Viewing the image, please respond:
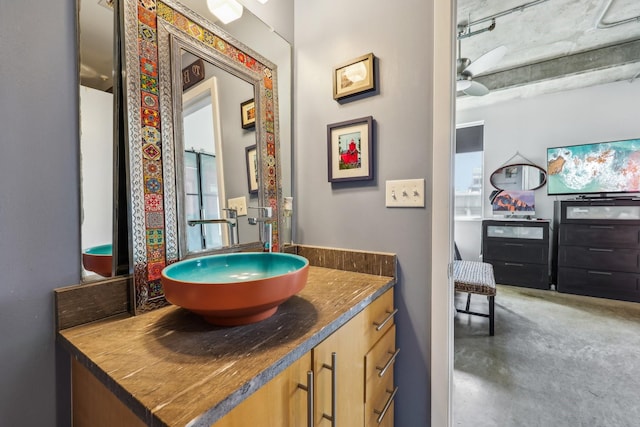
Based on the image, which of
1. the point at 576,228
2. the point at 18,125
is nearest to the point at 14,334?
the point at 18,125

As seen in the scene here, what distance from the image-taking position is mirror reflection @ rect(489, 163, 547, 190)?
147 inches

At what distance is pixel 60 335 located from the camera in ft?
2.12

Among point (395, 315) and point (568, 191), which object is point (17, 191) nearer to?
point (395, 315)

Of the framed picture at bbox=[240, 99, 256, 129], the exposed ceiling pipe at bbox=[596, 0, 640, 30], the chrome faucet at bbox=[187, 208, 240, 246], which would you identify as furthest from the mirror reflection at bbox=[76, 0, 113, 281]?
the exposed ceiling pipe at bbox=[596, 0, 640, 30]

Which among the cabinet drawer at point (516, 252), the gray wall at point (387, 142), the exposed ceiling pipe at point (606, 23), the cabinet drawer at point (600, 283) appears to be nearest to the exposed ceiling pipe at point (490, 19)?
the exposed ceiling pipe at point (606, 23)

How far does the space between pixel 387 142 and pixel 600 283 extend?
3.69 m

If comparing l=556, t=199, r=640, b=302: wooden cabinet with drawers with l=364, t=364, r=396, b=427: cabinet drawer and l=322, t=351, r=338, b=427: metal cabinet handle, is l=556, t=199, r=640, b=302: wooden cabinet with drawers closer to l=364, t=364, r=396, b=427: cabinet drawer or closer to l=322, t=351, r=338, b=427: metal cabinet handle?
l=364, t=364, r=396, b=427: cabinet drawer

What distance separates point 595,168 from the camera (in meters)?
3.35

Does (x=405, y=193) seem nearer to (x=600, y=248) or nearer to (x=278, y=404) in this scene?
(x=278, y=404)

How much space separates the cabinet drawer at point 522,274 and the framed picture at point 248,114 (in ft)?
12.5

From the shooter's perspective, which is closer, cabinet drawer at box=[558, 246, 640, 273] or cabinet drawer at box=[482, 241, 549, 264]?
cabinet drawer at box=[558, 246, 640, 273]

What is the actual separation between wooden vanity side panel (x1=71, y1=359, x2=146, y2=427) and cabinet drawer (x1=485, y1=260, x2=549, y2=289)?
4.21 meters

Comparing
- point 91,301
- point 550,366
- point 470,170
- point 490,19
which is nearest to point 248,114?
point 91,301

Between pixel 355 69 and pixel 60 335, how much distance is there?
1.40m
